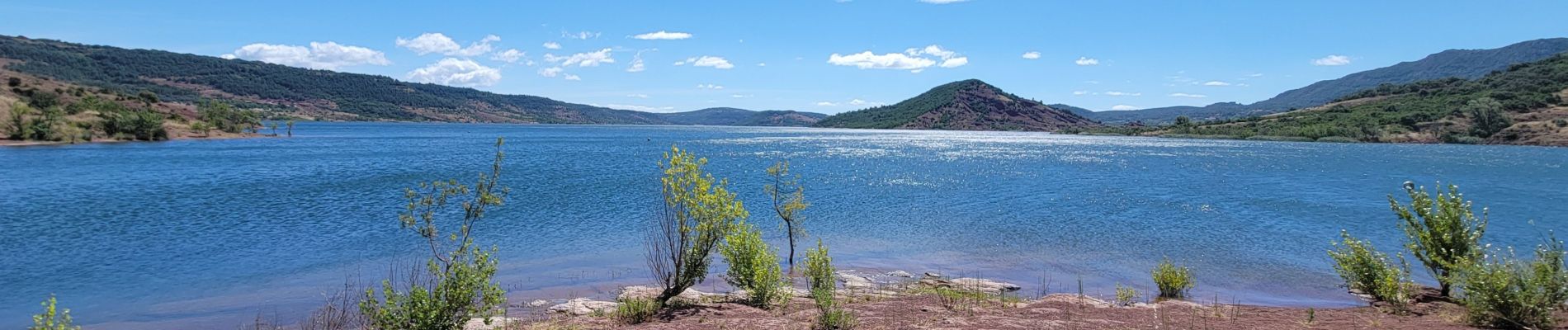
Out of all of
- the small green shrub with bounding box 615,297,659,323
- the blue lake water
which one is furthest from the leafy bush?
the blue lake water

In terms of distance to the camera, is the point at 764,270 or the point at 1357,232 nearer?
the point at 764,270

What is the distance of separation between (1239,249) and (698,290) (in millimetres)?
19255

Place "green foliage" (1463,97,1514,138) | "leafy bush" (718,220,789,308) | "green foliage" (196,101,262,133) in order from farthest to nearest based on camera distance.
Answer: "green foliage" (1463,97,1514,138) → "green foliage" (196,101,262,133) → "leafy bush" (718,220,789,308)

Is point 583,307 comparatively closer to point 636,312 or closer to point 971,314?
point 636,312

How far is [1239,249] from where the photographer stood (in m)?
25.4

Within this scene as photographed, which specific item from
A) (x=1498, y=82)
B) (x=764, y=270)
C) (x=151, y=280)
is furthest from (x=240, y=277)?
(x=1498, y=82)

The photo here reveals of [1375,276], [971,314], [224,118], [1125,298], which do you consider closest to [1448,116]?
[1375,276]

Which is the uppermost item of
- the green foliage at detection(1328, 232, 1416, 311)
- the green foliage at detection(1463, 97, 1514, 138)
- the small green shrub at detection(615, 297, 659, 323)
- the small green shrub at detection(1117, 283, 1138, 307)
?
the green foliage at detection(1463, 97, 1514, 138)

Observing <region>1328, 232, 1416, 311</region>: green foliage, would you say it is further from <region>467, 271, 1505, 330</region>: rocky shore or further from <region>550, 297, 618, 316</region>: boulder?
<region>550, 297, 618, 316</region>: boulder

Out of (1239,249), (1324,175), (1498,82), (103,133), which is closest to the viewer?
(1239,249)

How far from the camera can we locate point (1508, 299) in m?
11.4

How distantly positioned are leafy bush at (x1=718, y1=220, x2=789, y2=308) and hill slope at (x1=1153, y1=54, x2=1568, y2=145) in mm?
136507

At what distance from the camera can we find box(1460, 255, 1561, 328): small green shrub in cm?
1123

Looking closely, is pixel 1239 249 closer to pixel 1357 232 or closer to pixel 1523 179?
pixel 1357 232
